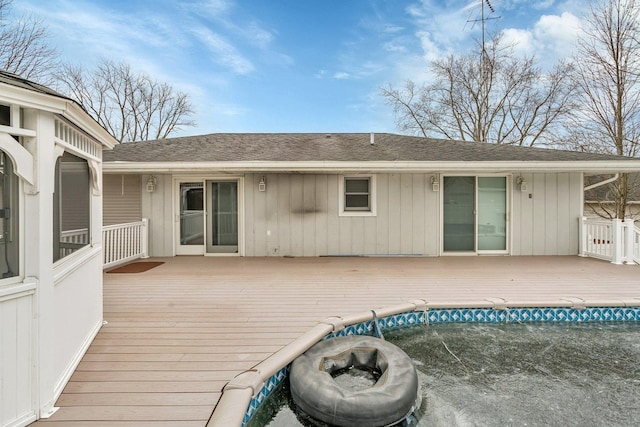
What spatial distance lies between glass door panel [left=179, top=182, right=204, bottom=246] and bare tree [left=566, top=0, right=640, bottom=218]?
42.4 feet

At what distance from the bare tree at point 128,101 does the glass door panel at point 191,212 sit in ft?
38.0

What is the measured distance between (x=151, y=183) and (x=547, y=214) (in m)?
8.39

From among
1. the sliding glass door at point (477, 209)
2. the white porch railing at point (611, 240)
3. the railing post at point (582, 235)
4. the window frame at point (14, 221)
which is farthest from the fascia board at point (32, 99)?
the railing post at point (582, 235)

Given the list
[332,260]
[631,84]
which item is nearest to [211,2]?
[332,260]

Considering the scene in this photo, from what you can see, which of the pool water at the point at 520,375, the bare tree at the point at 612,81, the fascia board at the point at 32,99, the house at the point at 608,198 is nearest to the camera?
the fascia board at the point at 32,99

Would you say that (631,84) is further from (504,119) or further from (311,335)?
(311,335)

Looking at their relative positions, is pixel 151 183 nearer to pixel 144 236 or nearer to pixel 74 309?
pixel 144 236

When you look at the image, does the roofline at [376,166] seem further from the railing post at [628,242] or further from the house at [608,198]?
the house at [608,198]

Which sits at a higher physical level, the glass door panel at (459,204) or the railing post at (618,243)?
the glass door panel at (459,204)

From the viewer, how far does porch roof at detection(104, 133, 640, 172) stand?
5.99 metres

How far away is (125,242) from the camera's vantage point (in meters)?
6.35

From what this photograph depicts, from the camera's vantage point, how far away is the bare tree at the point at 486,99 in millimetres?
14578

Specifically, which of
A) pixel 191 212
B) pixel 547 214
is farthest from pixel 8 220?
pixel 547 214

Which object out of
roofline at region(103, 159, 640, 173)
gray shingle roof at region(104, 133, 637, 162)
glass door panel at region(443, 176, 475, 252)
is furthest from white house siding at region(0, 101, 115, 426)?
glass door panel at region(443, 176, 475, 252)
